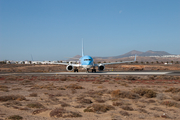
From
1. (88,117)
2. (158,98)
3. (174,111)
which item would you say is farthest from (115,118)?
(158,98)

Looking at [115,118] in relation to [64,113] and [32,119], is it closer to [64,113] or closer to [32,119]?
[64,113]

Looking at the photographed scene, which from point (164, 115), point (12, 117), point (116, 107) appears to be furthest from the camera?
point (116, 107)

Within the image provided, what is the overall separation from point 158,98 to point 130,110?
4620mm

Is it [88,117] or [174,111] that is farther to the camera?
[174,111]

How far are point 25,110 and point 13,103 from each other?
2155 millimetres

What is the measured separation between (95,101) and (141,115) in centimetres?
463

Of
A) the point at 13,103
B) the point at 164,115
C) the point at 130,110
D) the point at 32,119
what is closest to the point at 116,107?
the point at 130,110

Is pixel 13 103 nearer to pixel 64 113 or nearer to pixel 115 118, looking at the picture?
pixel 64 113

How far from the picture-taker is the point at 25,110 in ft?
38.4

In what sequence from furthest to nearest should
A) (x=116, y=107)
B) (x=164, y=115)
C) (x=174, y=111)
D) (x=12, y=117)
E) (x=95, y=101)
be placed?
1. (x=95, y=101)
2. (x=116, y=107)
3. (x=174, y=111)
4. (x=164, y=115)
5. (x=12, y=117)

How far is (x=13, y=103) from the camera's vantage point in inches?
523

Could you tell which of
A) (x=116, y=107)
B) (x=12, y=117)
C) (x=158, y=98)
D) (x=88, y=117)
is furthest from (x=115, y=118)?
(x=158, y=98)

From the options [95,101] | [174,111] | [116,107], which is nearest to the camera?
[174,111]

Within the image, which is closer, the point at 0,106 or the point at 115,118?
the point at 115,118
